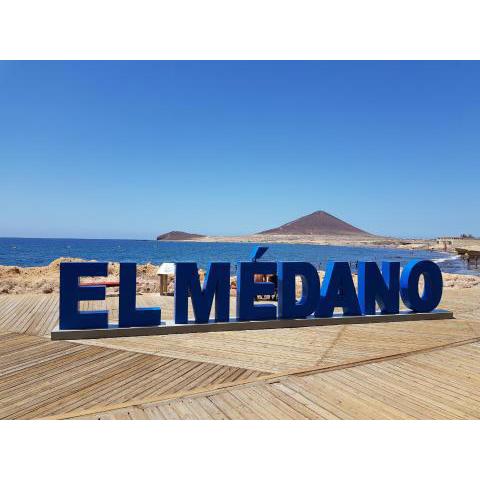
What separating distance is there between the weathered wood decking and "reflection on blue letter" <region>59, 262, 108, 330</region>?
1.81 feet

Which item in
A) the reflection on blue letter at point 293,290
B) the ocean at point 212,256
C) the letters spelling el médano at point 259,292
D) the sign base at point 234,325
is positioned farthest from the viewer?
the ocean at point 212,256

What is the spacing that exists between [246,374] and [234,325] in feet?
10.3

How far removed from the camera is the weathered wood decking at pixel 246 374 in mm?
4504

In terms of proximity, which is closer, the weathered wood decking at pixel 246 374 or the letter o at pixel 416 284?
the weathered wood decking at pixel 246 374

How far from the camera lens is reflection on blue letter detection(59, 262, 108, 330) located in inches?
310

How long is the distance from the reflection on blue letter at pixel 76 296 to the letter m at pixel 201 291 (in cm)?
162

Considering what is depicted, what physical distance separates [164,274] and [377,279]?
711 cm

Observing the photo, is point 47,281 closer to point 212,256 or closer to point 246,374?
point 246,374

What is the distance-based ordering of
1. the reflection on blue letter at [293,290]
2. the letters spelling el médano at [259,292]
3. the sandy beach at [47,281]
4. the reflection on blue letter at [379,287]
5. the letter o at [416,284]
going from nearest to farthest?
1. the letters spelling el médano at [259,292]
2. the reflection on blue letter at [293,290]
3. the reflection on blue letter at [379,287]
4. the letter o at [416,284]
5. the sandy beach at [47,281]

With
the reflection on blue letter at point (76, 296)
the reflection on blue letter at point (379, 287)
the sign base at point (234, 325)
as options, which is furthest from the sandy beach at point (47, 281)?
the reflection on blue letter at point (76, 296)

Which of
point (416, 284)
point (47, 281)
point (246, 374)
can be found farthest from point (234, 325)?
point (47, 281)

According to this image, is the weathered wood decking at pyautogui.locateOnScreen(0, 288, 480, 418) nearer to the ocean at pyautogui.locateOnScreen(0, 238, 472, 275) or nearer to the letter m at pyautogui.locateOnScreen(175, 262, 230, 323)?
the letter m at pyautogui.locateOnScreen(175, 262, 230, 323)

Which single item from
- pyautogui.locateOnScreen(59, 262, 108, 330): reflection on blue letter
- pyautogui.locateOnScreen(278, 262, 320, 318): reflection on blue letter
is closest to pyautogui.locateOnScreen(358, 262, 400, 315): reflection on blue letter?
pyautogui.locateOnScreen(278, 262, 320, 318): reflection on blue letter

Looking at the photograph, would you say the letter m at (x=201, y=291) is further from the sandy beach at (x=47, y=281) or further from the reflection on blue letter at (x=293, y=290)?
the sandy beach at (x=47, y=281)
